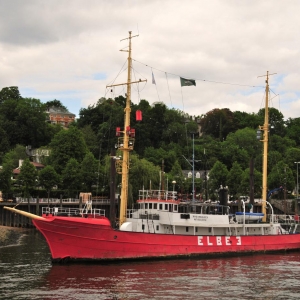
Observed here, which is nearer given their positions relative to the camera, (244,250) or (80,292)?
(80,292)

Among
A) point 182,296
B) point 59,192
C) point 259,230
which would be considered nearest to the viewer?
point 182,296

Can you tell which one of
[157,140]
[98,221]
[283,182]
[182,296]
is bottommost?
[182,296]

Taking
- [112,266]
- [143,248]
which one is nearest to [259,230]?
[143,248]

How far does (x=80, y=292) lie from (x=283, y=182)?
68622 mm

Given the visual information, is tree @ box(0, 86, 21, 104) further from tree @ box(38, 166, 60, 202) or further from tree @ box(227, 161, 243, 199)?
tree @ box(227, 161, 243, 199)

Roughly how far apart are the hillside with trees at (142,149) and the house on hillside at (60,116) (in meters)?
38.3

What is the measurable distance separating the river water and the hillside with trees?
2682cm

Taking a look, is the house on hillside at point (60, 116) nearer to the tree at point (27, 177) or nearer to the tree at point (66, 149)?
the tree at point (66, 149)

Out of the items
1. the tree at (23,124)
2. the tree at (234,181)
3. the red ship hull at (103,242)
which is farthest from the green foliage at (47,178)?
the tree at (23,124)

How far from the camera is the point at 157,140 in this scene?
130 metres

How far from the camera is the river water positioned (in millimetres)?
29172

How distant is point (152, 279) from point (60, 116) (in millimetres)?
164198

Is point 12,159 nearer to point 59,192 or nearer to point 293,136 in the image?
point 59,192

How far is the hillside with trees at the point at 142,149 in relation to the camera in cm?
8388
